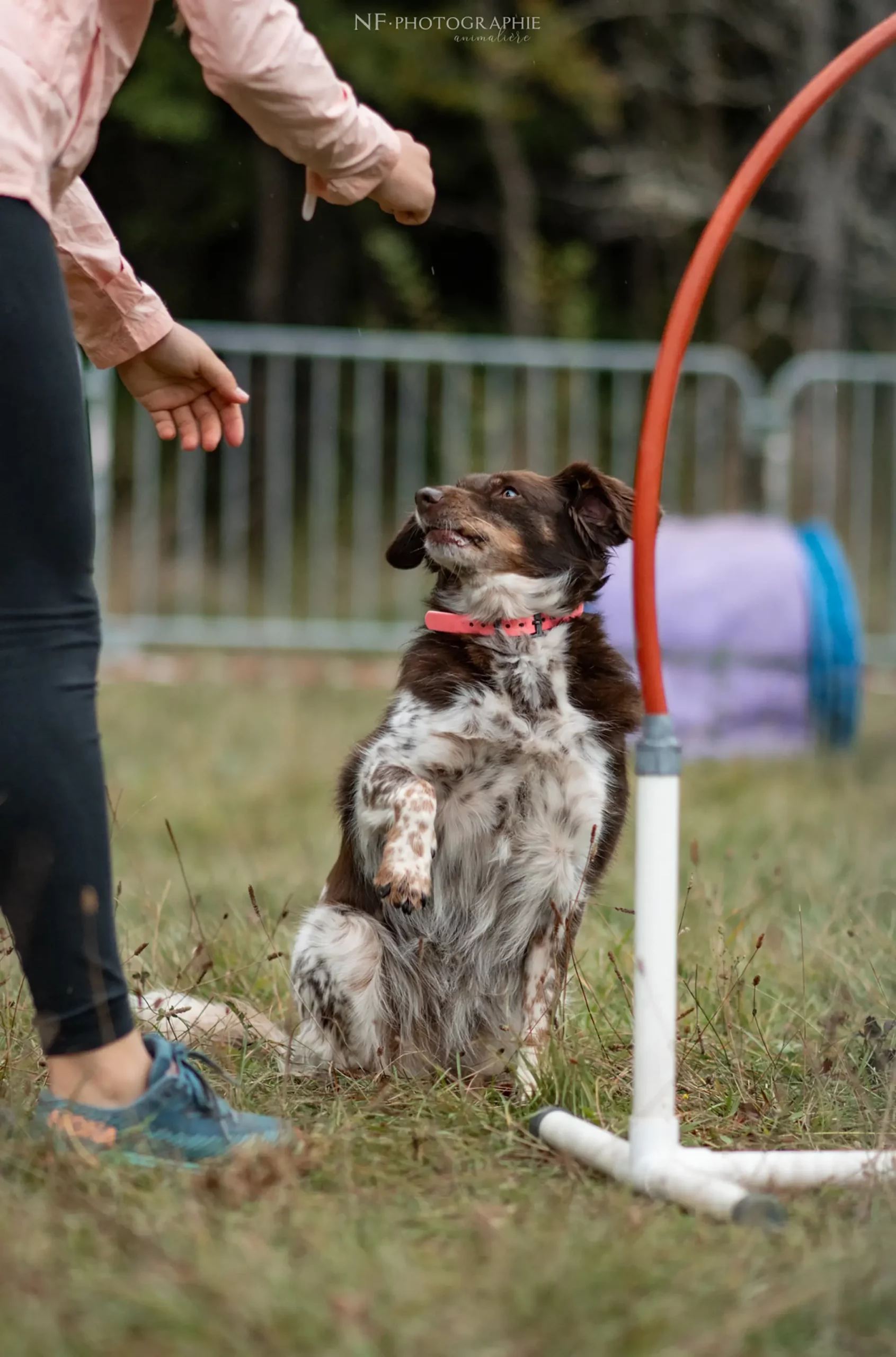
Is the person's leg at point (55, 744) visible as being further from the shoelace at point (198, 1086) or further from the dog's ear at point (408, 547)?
the dog's ear at point (408, 547)

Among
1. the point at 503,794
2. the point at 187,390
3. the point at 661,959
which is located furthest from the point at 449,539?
the point at 661,959

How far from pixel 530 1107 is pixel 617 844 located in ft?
2.95

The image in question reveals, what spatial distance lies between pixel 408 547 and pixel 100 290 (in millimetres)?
1155

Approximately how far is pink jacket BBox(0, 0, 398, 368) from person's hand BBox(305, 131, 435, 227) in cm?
4

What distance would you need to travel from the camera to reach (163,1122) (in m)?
2.20

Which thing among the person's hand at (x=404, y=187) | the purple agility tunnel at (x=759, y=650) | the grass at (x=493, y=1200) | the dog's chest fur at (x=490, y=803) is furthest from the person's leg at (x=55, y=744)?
the purple agility tunnel at (x=759, y=650)

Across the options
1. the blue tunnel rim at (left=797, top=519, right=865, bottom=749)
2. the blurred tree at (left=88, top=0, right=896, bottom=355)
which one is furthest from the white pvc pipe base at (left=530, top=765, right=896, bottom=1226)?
the blurred tree at (left=88, top=0, right=896, bottom=355)

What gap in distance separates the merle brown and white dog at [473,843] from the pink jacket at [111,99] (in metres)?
1.01

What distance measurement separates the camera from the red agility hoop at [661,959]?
2.19m

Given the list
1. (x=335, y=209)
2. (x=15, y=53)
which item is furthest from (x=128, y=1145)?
(x=335, y=209)

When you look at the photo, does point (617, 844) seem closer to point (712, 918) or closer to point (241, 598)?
point (712, 918)

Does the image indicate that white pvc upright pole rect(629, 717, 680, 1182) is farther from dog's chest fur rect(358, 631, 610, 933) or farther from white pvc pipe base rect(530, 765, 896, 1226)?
dog's chest fur rect(358, 631, 610, 933)

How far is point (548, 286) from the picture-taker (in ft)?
53.6

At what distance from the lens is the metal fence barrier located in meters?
10.6
